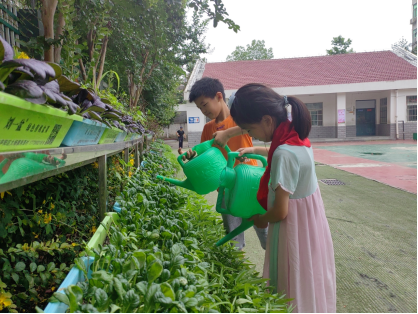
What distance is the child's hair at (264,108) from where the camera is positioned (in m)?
1.03

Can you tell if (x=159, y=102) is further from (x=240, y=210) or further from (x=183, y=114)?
(x=183, y=114)

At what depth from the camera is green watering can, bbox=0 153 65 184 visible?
71 cm

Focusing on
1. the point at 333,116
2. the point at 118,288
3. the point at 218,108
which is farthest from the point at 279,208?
the point at 333,116

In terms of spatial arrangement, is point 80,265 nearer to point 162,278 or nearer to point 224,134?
point 162,278

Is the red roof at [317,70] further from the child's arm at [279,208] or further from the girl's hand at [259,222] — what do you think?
the child's arm at [279,208]

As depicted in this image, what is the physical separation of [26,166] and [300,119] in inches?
33.5

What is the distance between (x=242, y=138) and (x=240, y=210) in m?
0.92

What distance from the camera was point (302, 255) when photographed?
1007mm

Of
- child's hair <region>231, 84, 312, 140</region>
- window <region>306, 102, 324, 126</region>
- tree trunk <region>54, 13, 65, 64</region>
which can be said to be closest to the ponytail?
child's hair <region>231, 84, 312, 140</region>

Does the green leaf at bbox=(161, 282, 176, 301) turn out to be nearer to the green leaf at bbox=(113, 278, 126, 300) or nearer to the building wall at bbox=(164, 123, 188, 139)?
the green leaf at bbox=(113, 278, 126, 300)

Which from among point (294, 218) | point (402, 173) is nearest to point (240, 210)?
point (294, 218)

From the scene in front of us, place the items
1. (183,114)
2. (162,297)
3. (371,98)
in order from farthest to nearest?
(183,114), (371,98), (162,297)

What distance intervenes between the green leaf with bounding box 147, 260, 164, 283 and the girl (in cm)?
41

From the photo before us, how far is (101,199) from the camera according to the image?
6.21 feet
